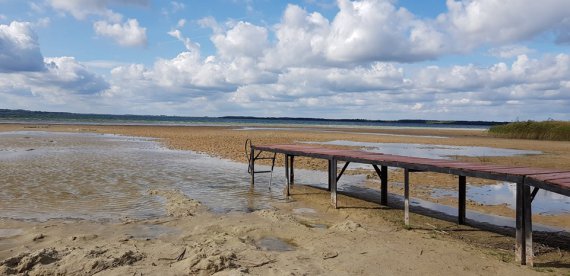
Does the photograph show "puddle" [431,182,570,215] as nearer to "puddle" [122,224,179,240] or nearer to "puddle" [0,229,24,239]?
"puddle" [122,224,179,240]

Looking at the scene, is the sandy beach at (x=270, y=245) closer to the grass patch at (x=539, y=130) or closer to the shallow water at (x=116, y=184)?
the shallow water at (x=116, y=184)

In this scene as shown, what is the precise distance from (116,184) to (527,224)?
12104 mm

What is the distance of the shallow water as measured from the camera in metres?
10.9

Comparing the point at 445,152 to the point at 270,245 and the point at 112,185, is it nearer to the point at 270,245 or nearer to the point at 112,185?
the point at 112,185

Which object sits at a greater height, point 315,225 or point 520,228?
point 520,228

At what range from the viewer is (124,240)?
7.95 meters

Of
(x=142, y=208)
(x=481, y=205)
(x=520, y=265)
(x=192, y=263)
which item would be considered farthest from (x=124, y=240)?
(x=481, y=205)

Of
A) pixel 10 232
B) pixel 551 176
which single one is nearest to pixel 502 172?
pixel 551 176

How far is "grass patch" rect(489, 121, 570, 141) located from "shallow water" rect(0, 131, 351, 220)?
34984 millimetres

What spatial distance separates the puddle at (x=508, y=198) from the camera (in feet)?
40.2

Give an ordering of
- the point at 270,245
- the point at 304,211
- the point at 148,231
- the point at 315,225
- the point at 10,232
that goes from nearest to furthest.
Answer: the point at 270,245 → the point at 10,232 → the point at 148,231 → the point at 315,225 → the point at 304,211

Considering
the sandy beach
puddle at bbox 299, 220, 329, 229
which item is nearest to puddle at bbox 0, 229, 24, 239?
the sandy beach

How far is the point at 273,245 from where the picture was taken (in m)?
7.98

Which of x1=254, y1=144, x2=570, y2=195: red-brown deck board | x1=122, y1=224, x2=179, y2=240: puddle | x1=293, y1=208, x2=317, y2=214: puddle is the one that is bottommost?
x1=293, y1=208, x2=317, y2=214: puddle
